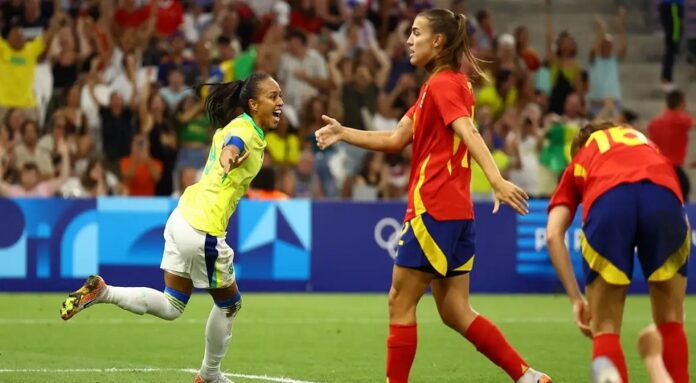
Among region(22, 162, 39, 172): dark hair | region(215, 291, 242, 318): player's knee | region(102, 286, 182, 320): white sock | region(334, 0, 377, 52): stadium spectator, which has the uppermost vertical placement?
region(102, 286, 182, 320): white sock

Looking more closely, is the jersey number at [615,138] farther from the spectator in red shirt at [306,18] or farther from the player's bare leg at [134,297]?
the spectator in red shirt at [306,18]

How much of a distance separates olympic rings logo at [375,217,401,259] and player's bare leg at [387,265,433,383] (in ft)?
31.0

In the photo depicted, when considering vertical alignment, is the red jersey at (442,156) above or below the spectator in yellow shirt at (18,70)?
above

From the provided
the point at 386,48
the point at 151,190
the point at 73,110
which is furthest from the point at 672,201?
the point at 386,48

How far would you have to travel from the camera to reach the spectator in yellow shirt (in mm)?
19094

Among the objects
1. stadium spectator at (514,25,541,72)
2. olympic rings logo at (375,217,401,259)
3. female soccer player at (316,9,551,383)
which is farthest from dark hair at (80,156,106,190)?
female soccer player at (316,9,551,383)

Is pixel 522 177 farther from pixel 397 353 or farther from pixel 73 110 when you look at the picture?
pixel 397 353

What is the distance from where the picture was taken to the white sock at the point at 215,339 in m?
8.16

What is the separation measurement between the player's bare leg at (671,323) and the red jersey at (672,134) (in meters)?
12.1

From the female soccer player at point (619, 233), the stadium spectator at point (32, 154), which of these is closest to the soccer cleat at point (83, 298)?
the female soccer player at point (619, 233)

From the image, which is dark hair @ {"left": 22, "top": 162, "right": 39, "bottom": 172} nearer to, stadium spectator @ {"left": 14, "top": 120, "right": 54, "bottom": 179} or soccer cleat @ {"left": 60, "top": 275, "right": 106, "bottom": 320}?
stadium spectator @ {"left": 14, "top": 120, "right": 54, "bottom": 179}

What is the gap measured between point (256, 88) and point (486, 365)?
3.12 meters

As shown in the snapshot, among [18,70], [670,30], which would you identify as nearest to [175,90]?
[18,70]

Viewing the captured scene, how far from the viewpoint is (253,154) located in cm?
809
